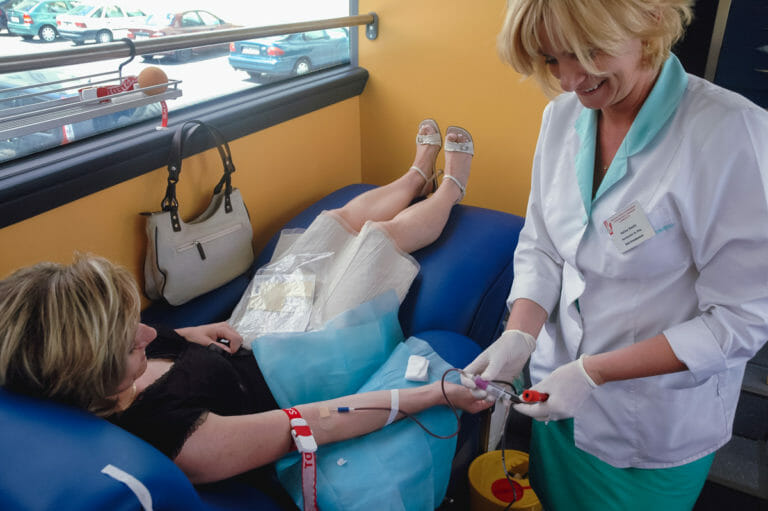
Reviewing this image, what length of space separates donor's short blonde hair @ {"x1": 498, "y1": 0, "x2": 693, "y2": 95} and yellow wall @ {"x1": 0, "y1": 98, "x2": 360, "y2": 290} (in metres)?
1.24

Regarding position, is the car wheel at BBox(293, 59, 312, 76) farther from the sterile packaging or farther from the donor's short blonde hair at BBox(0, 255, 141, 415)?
the donor's short blonde hair at BBox(0, 255, 141, 415)

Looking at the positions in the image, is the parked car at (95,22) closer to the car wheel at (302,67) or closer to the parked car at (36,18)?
the parked car at (36,18)

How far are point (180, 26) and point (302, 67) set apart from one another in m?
0.59

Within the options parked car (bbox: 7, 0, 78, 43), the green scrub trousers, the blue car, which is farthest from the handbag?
the green scrub trousers

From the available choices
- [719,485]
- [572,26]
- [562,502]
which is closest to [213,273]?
[562,502]

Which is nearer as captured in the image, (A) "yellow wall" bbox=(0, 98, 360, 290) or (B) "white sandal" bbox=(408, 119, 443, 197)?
(A) "yellow wall" bbox=(0, 98, 360, 290)

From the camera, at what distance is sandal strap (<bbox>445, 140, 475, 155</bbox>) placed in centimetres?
232

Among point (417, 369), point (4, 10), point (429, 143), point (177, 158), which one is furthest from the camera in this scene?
point (429, 143)

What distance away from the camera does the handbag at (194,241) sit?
175cm

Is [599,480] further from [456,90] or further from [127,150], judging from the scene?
[456,90]

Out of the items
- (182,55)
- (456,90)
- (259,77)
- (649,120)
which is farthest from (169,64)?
(649,120)

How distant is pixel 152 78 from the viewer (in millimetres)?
1660

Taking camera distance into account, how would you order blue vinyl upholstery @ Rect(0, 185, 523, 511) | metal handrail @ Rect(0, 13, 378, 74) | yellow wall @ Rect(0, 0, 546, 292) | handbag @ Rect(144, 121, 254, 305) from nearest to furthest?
1. blue vinyl upholstery @ Rect(0, 185, 523, 511)
2. metal handrail @ Rect(0, 13, 378, 74)
3. handbag @ Rect(144, 121, 254, 305)
4. yellow wall @ Rect(0, 0, 546, 292)

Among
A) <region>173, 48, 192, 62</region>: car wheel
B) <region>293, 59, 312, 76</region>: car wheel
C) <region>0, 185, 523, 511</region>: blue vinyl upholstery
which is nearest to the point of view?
<region>0, 185, 523, 511</region>: blue vinyl upholstery
